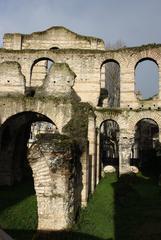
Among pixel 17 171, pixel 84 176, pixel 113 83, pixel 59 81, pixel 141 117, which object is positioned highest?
pixel 113 83

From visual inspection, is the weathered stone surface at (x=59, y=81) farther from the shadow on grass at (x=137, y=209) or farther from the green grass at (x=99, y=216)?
the shadow on grass at (x=137, y=209)

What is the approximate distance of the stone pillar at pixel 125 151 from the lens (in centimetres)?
1773

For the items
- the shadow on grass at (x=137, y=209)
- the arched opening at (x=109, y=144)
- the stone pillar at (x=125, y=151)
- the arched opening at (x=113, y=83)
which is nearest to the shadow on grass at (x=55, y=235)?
the shadow on grass at (x=137, y=209)

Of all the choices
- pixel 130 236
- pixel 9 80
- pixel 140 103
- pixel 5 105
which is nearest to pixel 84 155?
pixel 130 236

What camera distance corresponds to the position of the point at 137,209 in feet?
38.5

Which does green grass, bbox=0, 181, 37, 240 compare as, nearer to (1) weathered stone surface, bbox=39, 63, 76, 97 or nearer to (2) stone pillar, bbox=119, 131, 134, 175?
(1) weathered stone surface, bbox=39, 63, 76, 97

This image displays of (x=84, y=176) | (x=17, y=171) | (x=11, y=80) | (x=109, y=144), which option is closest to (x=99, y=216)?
(x=84, y=176)

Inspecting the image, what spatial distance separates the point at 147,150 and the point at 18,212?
44.5ft

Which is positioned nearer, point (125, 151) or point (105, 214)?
point (105, 214)

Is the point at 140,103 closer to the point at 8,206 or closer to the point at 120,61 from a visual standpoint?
the point at 120,61

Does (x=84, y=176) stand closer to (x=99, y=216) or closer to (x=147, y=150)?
(x=99, y=216)

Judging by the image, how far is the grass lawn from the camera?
8.72m

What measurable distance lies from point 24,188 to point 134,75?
832 centimetres

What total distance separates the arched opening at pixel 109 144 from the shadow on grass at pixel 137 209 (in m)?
3.76
